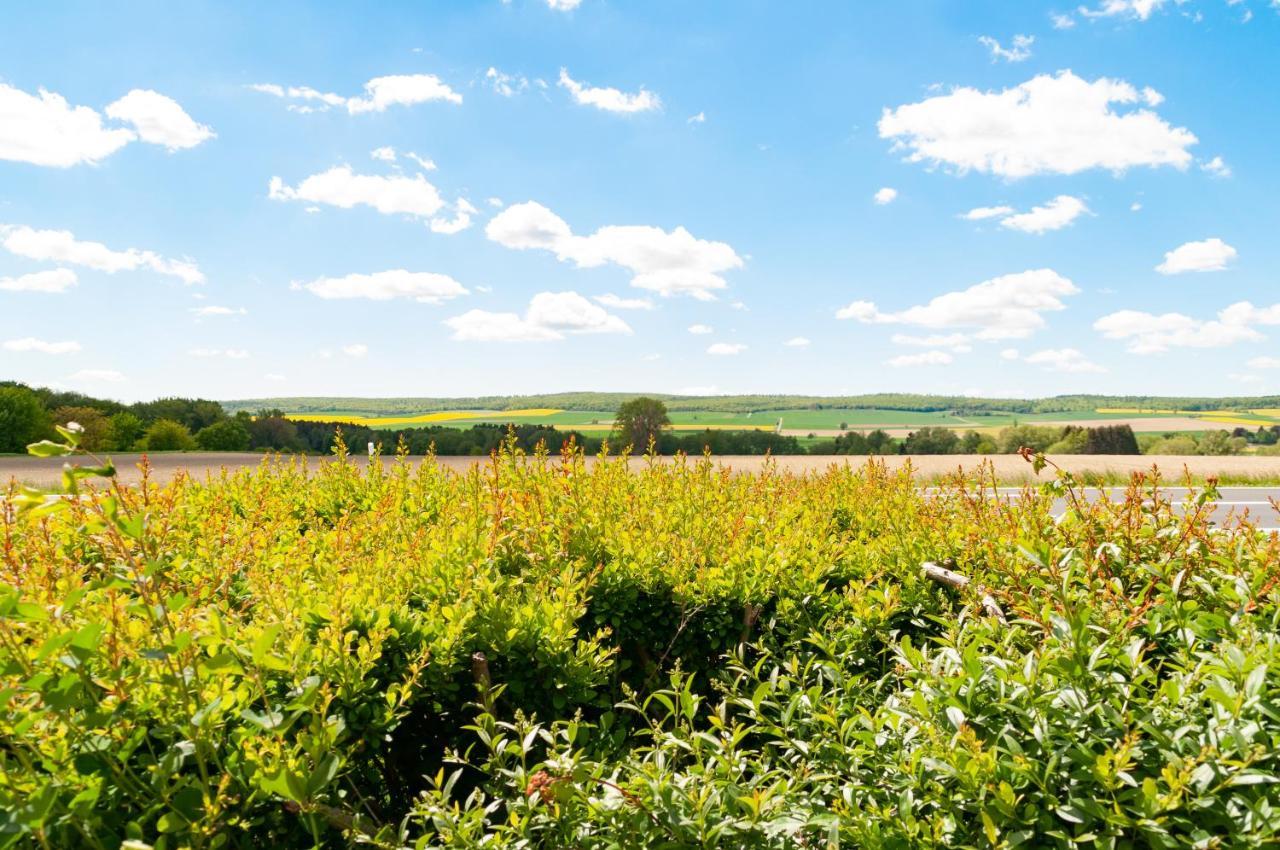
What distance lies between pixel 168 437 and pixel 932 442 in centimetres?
2610

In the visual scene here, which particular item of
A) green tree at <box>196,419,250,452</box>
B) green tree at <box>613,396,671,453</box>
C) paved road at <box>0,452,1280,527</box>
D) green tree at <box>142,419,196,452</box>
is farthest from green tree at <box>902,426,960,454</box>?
green tree at <box>142,419,196,452</box>

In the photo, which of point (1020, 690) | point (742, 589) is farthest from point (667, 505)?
point (1020, 690)

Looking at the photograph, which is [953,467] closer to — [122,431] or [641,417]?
[641,417]

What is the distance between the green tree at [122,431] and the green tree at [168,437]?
Result: 0.27 meters

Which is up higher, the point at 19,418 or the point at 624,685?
the point at 19,418

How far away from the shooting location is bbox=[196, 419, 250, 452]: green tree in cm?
1769

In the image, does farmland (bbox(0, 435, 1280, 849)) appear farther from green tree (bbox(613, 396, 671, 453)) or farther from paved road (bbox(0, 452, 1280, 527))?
green tree (bbox(613, 396, 671, 453))

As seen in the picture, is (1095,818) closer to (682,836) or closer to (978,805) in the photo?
(978,805)

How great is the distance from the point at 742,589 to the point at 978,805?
62.1 inches

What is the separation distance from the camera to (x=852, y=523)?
15.3 ft

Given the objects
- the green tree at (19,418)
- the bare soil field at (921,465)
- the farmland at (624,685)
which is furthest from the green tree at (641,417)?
the green tree at (19,418)

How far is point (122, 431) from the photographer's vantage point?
1659cm

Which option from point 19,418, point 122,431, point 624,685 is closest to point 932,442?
point 122,431

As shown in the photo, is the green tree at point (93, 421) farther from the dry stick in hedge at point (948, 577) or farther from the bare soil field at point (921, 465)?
the dry stick in hedge at point (948, 577)
